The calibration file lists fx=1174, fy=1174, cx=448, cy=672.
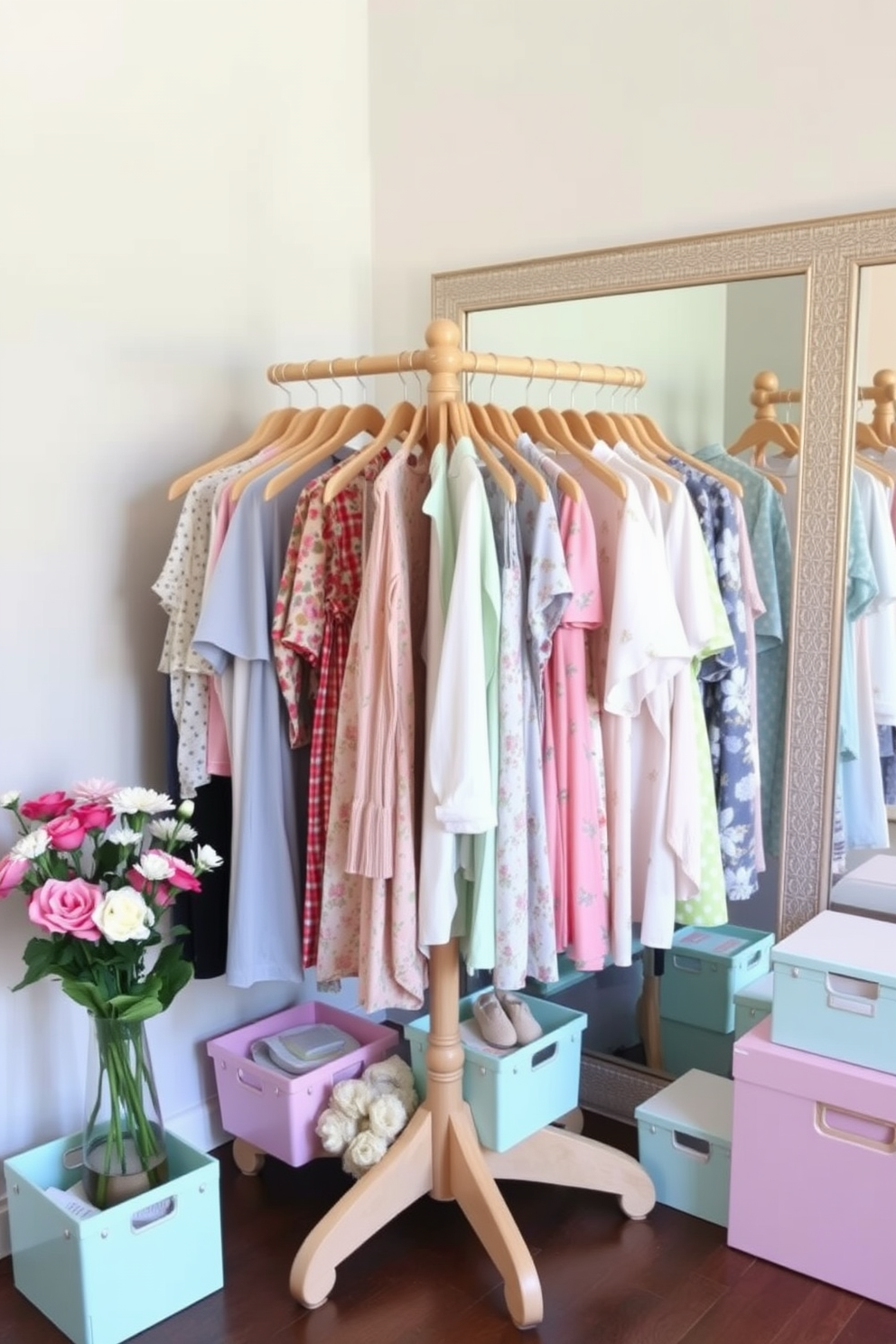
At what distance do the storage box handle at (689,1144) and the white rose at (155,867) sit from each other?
1096mm

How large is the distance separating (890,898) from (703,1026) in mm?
520

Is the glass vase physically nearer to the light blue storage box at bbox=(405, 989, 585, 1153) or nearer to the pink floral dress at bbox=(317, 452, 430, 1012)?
the pink floral dress at bbox=(317, 452, 430, 1012)

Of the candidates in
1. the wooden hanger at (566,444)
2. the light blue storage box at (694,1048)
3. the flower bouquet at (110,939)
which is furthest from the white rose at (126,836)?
the light blue storage box at (694,1048)

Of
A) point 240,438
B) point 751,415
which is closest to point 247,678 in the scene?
point 240,438

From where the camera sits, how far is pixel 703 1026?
2502 mm

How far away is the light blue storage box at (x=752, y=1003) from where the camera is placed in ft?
7.64

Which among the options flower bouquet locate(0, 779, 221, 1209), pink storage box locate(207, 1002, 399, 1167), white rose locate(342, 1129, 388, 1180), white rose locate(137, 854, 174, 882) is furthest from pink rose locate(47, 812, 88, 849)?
white rose locate(342, 1129, 388, 1180)

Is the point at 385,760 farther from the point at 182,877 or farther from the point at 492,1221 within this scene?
the point at 492,1221

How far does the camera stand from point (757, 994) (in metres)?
2.35

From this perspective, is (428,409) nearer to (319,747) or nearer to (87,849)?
(319,747)

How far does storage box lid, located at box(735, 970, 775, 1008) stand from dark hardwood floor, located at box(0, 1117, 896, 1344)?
16.6 inches

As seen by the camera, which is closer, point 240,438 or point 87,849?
point 87,849

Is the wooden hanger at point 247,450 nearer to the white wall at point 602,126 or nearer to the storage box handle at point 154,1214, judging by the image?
the white wall at point 602,126

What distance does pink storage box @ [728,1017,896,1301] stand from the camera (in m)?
1.96
